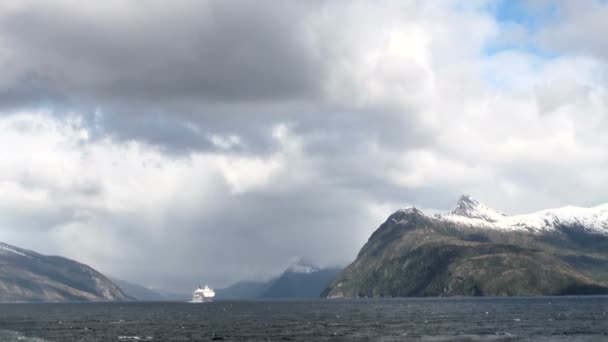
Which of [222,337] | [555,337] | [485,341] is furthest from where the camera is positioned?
[222,337]

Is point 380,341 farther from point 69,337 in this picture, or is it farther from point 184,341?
point 69,337

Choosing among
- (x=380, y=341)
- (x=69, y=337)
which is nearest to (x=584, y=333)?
(x=380, y=341)

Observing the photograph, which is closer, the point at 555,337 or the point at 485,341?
the point at 485,341

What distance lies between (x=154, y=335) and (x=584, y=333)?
398ft

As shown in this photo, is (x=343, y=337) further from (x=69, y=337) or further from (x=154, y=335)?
(x=69, y=337)

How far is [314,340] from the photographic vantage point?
554ft

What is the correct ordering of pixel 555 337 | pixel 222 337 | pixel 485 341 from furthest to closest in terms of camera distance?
1. pixel 222 337
2. pixel 555 337
3. pixel 485 341

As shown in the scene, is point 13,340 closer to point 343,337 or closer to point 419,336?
point 343,337

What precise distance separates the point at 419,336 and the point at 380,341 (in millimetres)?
18053

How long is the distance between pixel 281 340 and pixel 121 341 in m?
42.0

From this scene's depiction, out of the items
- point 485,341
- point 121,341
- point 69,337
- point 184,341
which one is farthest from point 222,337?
point 485,341

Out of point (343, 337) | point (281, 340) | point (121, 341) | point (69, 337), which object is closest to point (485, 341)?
point (343, 337)

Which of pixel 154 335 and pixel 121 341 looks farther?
pixel 154 335

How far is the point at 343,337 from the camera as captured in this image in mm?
174875
